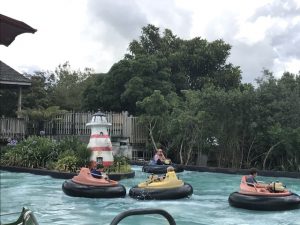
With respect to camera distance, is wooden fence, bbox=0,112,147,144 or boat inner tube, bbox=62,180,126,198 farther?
wooden fence, bbox=0,112,147,144

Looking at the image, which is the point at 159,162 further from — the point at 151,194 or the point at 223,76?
the point at 223,76

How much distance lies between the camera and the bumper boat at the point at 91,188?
12406 millimetres

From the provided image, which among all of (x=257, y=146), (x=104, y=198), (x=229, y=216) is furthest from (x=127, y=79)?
(x=229, y=216)

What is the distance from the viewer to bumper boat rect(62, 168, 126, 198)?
12.4m

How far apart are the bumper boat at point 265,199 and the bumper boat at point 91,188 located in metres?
3.01

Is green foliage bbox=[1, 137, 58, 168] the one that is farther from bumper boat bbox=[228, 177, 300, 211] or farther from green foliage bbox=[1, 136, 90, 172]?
bumper boat bbox=[228, 177, 300, 211]

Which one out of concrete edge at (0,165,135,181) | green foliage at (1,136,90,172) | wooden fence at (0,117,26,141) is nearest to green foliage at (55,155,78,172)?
green foliage at (1,136,90,172)

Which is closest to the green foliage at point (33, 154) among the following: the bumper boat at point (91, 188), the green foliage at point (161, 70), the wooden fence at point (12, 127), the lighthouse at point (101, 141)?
the lighthouse at point (101, 141)

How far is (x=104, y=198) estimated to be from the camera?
1251cm

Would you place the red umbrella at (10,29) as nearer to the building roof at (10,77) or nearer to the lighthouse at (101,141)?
the lighthouse at (101,141)

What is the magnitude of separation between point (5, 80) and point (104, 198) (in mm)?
13617

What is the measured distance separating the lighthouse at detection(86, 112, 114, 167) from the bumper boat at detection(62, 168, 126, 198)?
3.68m

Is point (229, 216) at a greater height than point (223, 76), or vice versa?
point (223, 76)

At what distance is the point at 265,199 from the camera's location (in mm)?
10953
